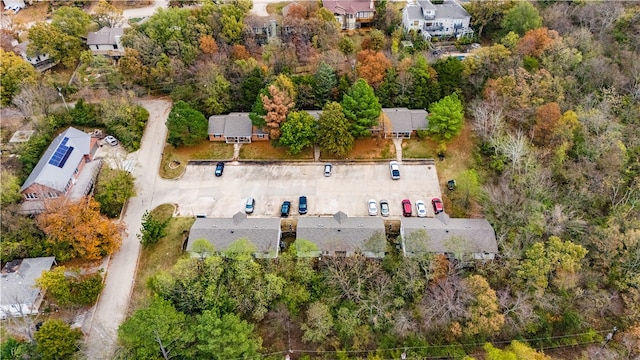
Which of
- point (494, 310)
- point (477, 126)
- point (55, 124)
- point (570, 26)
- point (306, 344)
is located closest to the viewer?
point (494, 310)

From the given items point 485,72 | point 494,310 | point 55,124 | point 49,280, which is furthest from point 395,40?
point 49,280

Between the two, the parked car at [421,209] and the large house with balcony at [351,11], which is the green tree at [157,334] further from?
the large house with balcony at [351,11]

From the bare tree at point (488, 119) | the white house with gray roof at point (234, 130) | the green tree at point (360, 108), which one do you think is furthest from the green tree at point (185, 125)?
the bare tree at point (488, 119)

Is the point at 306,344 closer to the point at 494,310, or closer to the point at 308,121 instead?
the point at 494,310

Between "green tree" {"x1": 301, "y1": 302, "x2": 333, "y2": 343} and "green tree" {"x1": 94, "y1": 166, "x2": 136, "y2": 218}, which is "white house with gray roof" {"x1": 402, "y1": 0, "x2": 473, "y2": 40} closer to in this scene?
"green tree" {"x1": 94, "y1": 166, "x2": 136, "y2": 218}

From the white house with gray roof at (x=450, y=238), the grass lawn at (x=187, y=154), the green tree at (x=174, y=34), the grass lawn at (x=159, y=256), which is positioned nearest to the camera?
the white house with gray roof at (x=450, y=238)

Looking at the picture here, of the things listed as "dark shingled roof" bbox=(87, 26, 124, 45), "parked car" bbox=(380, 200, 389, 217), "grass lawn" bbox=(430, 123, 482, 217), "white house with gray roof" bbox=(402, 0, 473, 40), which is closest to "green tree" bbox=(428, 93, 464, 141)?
"grass lawn" bbox=(430, 123, 482, 217)
